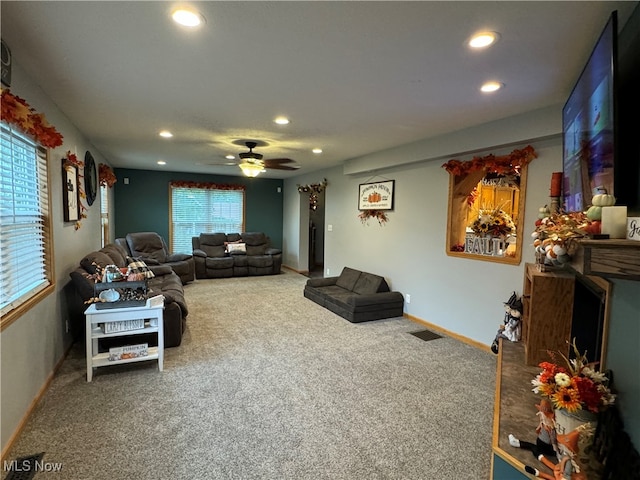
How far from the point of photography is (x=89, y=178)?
461 centimetres

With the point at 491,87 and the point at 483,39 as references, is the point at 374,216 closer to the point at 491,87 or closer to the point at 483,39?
the point at 491,87

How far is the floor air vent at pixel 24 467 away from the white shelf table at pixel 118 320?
36.9 inches

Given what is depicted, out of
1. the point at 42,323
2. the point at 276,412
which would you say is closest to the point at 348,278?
the point at 276,412

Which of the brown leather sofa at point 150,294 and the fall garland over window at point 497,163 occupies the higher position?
the fall garland over window at point 497,163

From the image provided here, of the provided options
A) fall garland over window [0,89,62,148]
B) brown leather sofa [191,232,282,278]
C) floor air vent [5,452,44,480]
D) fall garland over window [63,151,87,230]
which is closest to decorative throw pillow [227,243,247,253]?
brown leather sofa [191,232,282,278]

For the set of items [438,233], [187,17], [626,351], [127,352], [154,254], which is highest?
[187,17]

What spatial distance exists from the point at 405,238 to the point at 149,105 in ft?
11.6

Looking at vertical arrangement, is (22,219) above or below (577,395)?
above

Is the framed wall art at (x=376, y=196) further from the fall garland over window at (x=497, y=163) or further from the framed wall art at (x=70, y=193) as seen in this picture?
the framed wall art at (x=70, y=193)

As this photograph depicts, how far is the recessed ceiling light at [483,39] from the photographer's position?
1.81 meters

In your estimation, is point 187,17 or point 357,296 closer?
point 187,17

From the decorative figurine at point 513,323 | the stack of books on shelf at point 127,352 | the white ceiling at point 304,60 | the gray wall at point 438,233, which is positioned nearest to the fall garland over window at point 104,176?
the white ceiling at point 304,60

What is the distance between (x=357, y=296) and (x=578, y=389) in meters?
3.33

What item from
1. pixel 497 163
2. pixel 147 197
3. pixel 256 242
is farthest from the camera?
pixel 256 242
